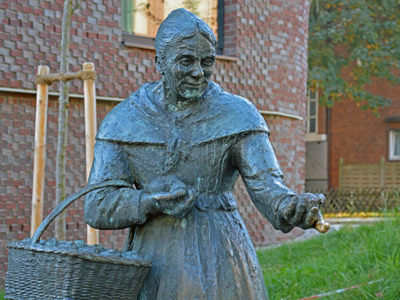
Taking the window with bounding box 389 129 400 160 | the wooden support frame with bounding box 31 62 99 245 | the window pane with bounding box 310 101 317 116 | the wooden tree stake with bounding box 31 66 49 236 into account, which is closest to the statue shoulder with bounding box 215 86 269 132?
the wooden support frame with bounding box 31 62 99 245

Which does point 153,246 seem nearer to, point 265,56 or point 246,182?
point 246,182

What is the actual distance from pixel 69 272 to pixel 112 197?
1.39 ft

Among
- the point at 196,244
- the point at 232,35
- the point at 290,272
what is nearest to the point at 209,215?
the point at 196,244

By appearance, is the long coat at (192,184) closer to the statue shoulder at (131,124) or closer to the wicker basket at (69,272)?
the statue shoulder at (131,124)

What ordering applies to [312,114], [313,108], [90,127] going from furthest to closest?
[313,108], [312,114], [90,127]

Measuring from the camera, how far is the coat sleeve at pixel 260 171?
8.86 ft

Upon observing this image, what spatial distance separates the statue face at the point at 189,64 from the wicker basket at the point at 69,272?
704 mm

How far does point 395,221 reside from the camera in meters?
8.22

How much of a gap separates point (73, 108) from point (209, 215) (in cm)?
602

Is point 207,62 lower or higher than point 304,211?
higher

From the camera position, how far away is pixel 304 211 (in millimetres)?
2473

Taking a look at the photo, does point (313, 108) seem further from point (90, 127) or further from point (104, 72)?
point (90, 127)

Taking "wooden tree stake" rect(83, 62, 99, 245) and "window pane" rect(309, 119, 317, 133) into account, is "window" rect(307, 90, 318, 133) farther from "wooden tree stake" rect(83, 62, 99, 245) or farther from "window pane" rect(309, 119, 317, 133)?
"wooden tree stake" rect(83, 62, 99, 245)

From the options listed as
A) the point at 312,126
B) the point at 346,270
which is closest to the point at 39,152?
the point at 346,270
